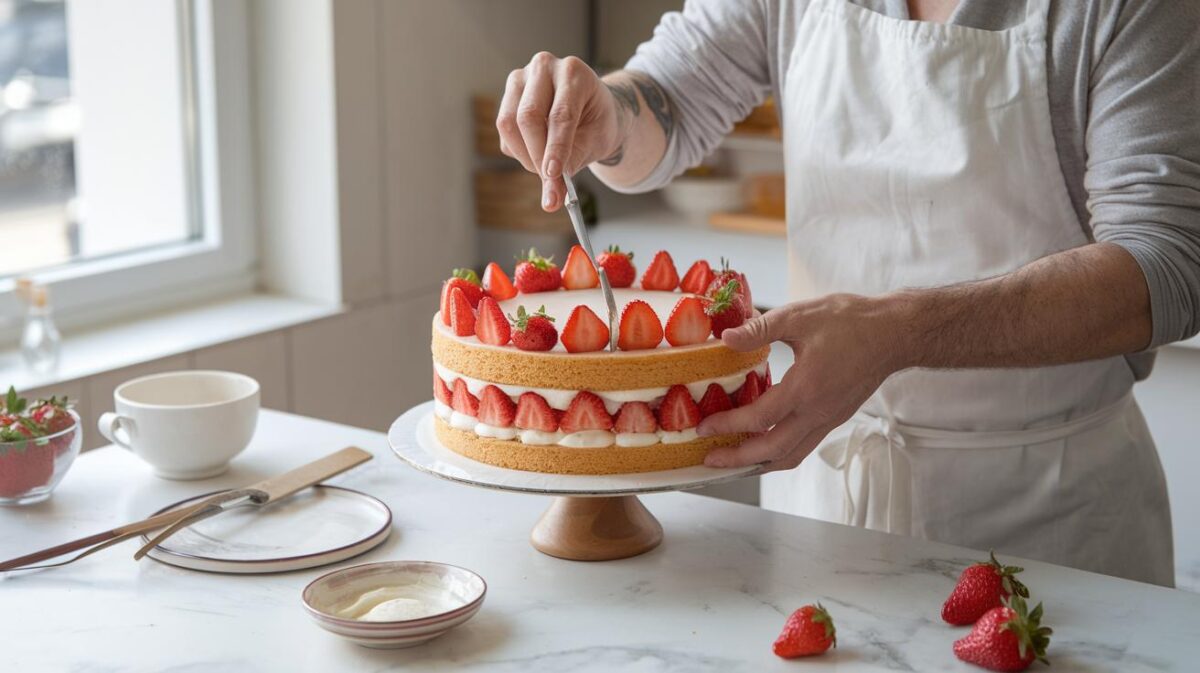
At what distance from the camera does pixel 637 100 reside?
162 cm

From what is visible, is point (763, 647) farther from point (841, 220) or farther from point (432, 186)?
point (432, 186)

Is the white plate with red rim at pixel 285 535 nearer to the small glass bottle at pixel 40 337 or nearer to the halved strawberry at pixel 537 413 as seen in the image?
the halved strawberry at pixel 537 413

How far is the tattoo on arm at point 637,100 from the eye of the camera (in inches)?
62.6

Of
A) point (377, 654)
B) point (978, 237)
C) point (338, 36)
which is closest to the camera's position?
point (377, 654)

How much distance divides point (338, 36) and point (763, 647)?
1605 millimetres

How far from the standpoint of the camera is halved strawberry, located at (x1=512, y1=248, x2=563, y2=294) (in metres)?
1.44

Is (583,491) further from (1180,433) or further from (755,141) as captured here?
(755,141)

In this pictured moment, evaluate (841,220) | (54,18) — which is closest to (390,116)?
(54,18)

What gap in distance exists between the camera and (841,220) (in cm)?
157

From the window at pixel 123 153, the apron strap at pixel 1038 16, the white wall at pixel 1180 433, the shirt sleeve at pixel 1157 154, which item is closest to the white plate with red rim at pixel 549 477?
the shirt sleeve at pixel 1157 154

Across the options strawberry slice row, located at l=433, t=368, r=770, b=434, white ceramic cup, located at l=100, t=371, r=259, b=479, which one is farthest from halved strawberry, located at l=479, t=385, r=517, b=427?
white ceramic cup, located at l=100, t=371, r=259, b=479

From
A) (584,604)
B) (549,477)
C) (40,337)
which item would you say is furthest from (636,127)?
(40,337)

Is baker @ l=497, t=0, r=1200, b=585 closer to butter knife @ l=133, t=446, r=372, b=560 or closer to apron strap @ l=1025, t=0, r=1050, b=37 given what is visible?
apron strap @ l=1025, t=0, r=1050, b=37

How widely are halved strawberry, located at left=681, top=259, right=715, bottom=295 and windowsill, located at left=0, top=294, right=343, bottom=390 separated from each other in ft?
2.98
